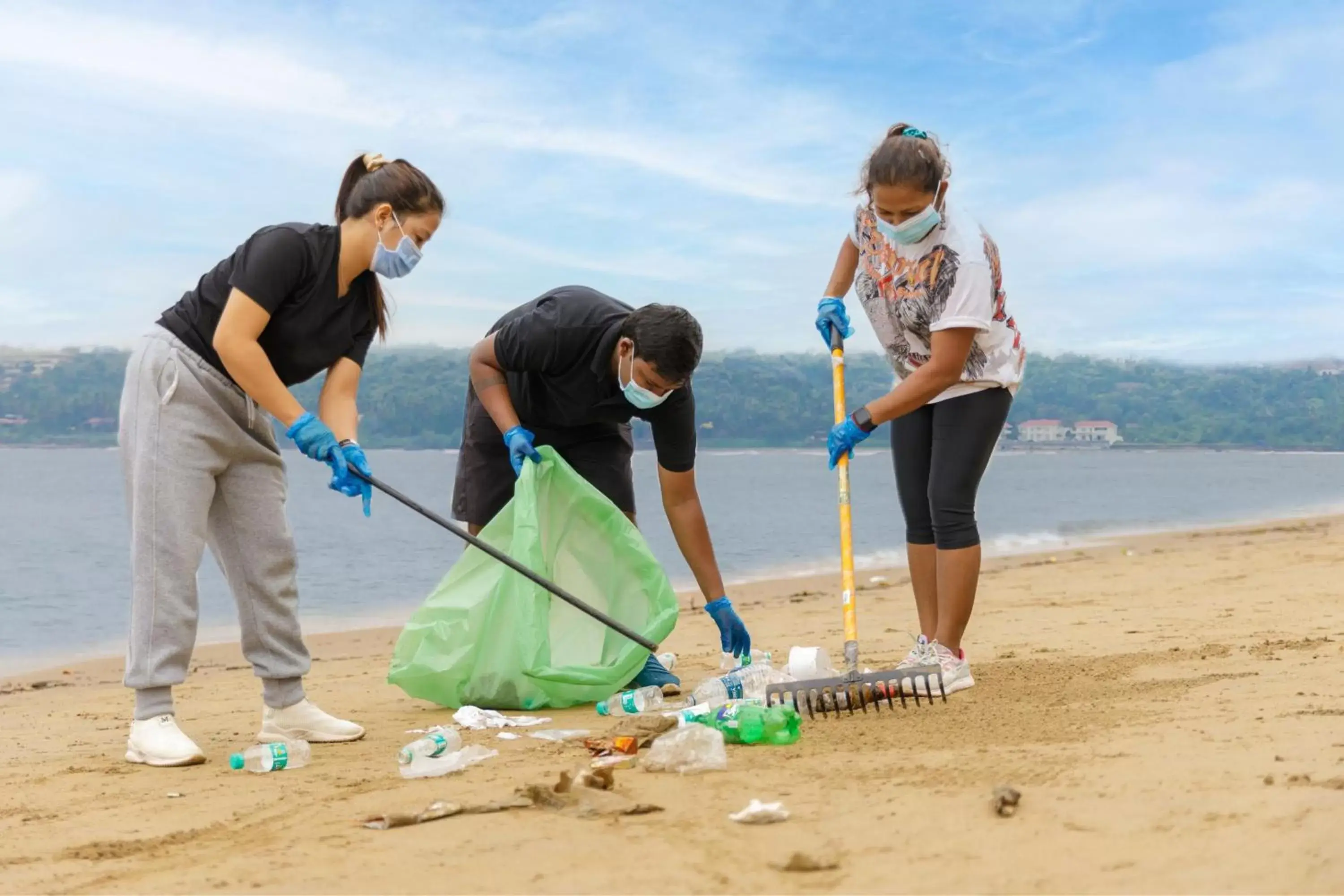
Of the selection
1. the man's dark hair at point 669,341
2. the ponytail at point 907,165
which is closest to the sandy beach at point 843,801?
the man's dark hair at point 669,341

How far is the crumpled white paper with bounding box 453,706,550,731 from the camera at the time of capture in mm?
3355

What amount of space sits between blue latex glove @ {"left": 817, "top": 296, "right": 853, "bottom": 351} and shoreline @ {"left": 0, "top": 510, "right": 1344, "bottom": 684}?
3.61 metres

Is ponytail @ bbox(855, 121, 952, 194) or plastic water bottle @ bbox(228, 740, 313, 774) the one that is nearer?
plastic water bottle @ bbox(228, 740, 313, 774)

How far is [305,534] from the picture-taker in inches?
635

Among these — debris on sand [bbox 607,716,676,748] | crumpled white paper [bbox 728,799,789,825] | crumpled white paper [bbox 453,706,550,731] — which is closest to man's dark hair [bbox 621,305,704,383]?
debris on sand [bbox 607,716,676,748]

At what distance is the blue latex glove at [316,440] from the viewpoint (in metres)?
3.03

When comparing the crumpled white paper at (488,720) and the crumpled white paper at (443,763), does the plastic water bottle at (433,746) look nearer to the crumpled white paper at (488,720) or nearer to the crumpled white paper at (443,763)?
the crumpled white paper at (443,763)

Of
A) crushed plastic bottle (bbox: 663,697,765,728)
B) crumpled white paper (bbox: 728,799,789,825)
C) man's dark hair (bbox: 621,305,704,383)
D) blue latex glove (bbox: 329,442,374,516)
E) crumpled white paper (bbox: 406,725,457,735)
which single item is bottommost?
crumpled white paper (bbox: 406,725,457,735)

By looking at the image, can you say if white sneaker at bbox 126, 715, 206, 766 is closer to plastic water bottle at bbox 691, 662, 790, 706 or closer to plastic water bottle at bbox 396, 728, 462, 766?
plastic water bottle at bbox 396, 728, 462, 766

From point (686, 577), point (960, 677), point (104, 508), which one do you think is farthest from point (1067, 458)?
point (960, 677)

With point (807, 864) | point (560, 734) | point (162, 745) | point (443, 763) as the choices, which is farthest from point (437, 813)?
point (162, 745)

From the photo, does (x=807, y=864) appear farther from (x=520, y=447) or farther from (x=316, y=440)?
(x=520, y=447)

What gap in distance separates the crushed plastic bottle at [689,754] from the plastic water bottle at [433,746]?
53cm

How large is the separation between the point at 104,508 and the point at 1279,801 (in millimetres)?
24895
